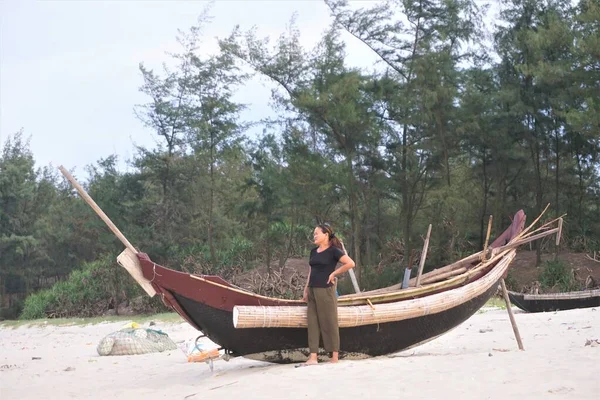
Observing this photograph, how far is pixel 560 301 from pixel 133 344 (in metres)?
6.64

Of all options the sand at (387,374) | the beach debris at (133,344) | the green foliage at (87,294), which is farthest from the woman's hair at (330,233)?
the green foliage at (87,294)

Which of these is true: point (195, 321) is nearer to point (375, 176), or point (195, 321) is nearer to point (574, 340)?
point (574, 340)

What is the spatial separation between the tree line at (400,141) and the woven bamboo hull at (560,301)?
5854 millimetres

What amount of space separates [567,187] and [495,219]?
2.10m

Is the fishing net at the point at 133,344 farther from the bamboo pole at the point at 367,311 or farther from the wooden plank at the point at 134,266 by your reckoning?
the bamboo pole at the point at 367,311

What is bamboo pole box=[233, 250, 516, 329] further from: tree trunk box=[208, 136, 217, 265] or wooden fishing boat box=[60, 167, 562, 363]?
tree trunk box=[208, 136, 217, 265]

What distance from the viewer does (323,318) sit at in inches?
262

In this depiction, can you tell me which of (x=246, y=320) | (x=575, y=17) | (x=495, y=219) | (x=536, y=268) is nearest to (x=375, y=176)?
(x=495, y=219)

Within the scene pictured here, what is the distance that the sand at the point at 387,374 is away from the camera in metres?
5.04

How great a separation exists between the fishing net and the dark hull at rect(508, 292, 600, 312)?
18.8 feet

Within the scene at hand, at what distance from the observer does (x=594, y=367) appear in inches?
211

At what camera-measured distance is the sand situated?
5035 millimetres

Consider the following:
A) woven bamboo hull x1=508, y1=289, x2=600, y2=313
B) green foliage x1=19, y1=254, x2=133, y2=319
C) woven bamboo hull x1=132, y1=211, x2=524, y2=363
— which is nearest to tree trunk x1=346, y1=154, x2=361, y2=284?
green foliage x1=19, y1=254, x2=133, y2=319

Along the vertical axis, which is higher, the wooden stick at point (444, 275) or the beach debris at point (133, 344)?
the wooden stick at point (444, 275)
